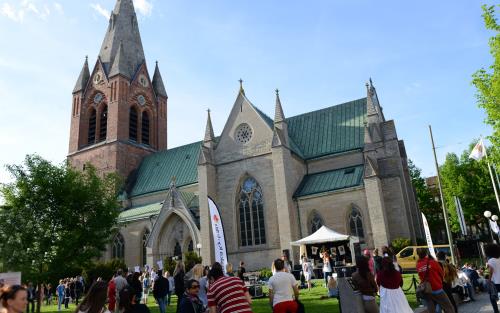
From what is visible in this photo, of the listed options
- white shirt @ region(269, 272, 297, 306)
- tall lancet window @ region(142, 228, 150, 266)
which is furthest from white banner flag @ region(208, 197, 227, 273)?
tall lancet window @ region(142, 228, 150, 266)

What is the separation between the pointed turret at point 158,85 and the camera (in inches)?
2052

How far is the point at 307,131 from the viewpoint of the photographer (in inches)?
1469

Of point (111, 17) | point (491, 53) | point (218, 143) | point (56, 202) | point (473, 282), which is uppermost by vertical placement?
point (111, 17)

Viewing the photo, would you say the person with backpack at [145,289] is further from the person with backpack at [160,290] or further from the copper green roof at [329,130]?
the copper green roof at [329,130]

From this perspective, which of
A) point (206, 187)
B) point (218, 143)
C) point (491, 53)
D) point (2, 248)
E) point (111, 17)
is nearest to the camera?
point (491, 53)

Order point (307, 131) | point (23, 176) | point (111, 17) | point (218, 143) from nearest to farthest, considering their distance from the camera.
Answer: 1. point (23, 176)
2. point (218, 143)
3. point (307, 131)
4. point (111, 17)

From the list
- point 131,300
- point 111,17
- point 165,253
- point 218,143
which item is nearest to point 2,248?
point 165,253

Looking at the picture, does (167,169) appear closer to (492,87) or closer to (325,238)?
(325,238)

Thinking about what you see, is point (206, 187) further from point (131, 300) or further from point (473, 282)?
point (131, 300)

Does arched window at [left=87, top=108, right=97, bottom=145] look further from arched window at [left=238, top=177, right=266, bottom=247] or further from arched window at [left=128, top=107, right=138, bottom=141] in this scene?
arched window at [left=238, top=177, right=266, bottom=247]

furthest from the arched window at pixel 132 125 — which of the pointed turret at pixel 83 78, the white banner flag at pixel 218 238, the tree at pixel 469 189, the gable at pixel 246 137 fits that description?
the tree at pixel 469 189

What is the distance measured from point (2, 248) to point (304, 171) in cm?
2195

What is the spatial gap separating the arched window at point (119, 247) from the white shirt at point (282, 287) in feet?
113

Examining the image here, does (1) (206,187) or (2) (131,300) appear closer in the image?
(2) (131,300)
